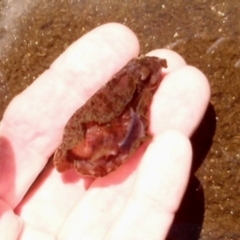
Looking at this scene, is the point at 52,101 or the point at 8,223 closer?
the point at 8,223

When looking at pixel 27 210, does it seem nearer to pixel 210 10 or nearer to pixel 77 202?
pixel 77 202

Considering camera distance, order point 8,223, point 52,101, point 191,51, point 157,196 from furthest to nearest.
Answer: point 191,51 < point 52,101 < point 8,223 < point 157,196

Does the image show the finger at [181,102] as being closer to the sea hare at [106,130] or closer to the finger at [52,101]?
the sea hare at [106,130]

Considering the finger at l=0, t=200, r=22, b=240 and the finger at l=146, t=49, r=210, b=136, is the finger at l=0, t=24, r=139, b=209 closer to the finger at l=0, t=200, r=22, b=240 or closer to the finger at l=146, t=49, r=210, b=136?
the finger at l=0, t=200, r=22, b=240

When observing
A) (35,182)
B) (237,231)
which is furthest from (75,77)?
(237,231)

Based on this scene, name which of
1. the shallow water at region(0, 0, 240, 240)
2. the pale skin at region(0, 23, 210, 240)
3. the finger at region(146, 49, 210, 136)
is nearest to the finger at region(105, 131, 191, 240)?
the pale skin at region(0, 23, 210, 240)

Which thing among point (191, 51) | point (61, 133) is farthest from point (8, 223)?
point (191, 51)

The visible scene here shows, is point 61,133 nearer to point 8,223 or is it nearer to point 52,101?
point 52,101
